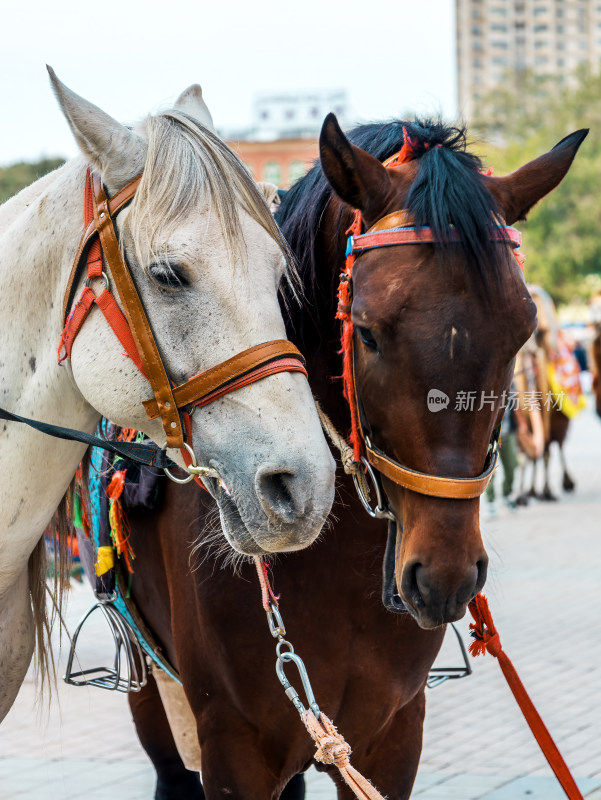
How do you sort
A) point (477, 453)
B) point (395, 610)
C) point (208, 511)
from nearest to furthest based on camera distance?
1. point (477, 453)
2. point (395, 610)
3. point (208, 511)

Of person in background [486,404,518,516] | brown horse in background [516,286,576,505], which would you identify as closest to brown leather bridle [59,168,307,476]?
brown horse in background [516,286,576,505]

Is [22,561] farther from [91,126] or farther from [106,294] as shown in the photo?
[91,126]

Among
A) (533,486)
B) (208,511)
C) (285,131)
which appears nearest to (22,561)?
(208,511)

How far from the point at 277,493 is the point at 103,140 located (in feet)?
2.67

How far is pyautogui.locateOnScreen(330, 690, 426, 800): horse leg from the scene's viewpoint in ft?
8.44

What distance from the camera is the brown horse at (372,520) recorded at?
80.6 inches

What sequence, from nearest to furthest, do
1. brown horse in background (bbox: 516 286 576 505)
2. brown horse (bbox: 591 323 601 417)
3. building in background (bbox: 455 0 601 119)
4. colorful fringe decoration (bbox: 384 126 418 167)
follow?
colorful fringe decoration (bbox: 384 126 418 167) < brown horse in background (bbox: 516 286 576 505) < brown horse (bbox: 591 323 601 417) < building in background (bbox: 455 0 601 119)

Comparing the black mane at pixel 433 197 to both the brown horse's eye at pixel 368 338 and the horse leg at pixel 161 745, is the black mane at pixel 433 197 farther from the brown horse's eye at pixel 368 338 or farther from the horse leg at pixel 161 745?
the horse leg at pixel 161 745

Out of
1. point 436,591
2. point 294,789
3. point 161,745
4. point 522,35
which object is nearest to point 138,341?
point 436,591

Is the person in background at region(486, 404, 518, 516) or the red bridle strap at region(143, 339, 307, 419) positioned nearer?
the red bridle strap at region(143, 339, 307, 419)

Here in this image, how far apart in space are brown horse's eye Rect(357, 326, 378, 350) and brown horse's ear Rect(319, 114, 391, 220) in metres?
A: 0.28

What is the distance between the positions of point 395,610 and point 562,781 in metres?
0.75

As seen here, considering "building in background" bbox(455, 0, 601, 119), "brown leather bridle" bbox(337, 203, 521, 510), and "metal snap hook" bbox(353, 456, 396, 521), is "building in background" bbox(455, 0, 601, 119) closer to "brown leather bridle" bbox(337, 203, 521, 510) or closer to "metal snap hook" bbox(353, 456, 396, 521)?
"brown leather bridle" bbox(337, 203, 521, 510)

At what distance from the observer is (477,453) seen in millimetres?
2094
